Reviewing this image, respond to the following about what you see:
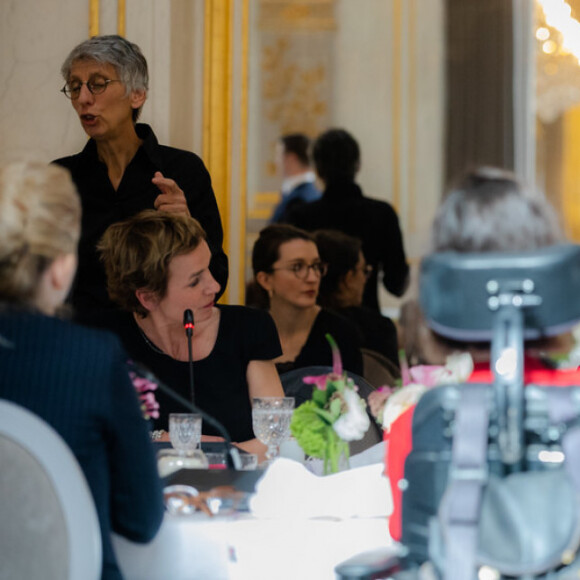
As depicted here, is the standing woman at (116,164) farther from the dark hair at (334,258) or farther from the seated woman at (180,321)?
the dark hair at (334,258)

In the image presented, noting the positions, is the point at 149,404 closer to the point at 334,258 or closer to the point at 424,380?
the point at 424,380

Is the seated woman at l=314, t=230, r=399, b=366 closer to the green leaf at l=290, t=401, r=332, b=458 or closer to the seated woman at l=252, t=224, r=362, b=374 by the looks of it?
the seated woman at l=252, t=224, r=362, b=374

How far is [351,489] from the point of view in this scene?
1733 millimetres

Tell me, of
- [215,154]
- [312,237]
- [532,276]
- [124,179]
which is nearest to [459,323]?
[532,276]

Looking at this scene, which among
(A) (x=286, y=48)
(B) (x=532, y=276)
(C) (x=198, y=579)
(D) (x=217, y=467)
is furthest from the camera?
(A) (x=286, y=48)

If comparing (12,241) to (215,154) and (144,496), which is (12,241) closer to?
(144,496)

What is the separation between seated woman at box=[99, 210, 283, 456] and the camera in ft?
8.93

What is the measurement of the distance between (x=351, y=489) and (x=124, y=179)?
1785 mm

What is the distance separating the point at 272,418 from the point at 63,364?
2.75ft

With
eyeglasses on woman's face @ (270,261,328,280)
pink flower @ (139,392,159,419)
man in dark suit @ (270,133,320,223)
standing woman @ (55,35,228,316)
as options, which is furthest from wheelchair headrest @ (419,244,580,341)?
man in dark suit @ (270,133,320,223)

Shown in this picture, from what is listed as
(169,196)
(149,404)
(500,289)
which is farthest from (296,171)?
(500,289)

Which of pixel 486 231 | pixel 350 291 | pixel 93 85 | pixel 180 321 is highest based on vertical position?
pixel 93 85

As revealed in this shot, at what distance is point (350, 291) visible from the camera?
4410mm

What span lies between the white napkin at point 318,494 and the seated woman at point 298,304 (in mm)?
1781
